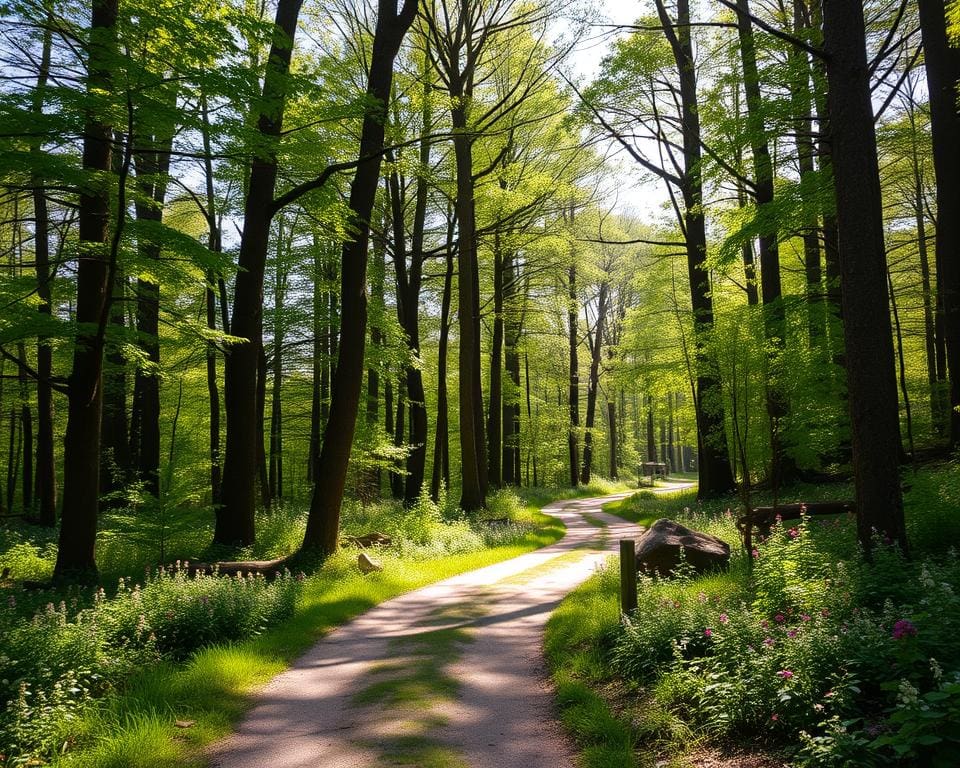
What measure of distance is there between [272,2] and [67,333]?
14175 mm

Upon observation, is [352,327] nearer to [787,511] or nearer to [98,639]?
[98,639]

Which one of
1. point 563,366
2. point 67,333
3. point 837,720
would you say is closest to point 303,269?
point 67,333

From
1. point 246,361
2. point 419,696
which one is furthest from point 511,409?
point 419,696

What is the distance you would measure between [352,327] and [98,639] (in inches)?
274

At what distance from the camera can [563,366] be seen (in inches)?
1646

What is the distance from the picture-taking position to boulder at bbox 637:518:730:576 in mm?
8750

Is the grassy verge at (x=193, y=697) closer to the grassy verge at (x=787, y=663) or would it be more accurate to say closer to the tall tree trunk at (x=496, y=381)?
the grassy verge at (x=787, y=663)

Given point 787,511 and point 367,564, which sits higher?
point 787,511

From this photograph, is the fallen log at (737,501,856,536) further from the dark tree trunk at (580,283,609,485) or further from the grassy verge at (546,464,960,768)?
the dark tree trunk at (580,283,609,485)

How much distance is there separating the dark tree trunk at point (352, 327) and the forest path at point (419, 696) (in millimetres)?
2511

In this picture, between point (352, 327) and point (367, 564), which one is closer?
point (367, 564)

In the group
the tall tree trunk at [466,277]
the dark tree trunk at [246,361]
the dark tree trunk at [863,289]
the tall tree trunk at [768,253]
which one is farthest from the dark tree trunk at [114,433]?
the dark tree trunk at [863,289]

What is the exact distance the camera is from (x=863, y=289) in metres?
6.48

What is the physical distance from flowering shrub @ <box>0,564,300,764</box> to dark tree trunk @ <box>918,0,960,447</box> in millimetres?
12111
